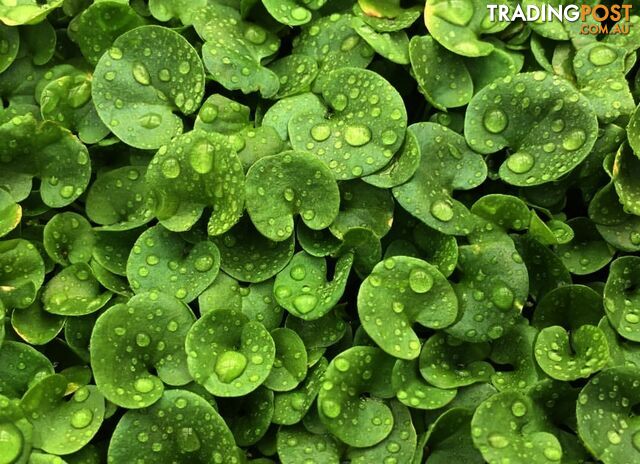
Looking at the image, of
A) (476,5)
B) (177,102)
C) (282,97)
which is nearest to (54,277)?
(177,102)

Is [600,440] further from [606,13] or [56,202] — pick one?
[56,202]

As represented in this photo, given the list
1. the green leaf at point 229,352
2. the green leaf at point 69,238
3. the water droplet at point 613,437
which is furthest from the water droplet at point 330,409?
the green leaf at point 69,238

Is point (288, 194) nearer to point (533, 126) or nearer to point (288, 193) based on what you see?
point (288, 193)

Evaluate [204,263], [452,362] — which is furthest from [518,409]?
[204,263]

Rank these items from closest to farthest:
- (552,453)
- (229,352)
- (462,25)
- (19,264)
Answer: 1. (552,453)
2. (229,352)
3. (19,264)
4. (462,25)

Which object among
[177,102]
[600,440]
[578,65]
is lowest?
[600,440]

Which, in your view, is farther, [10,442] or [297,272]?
[297,272]
